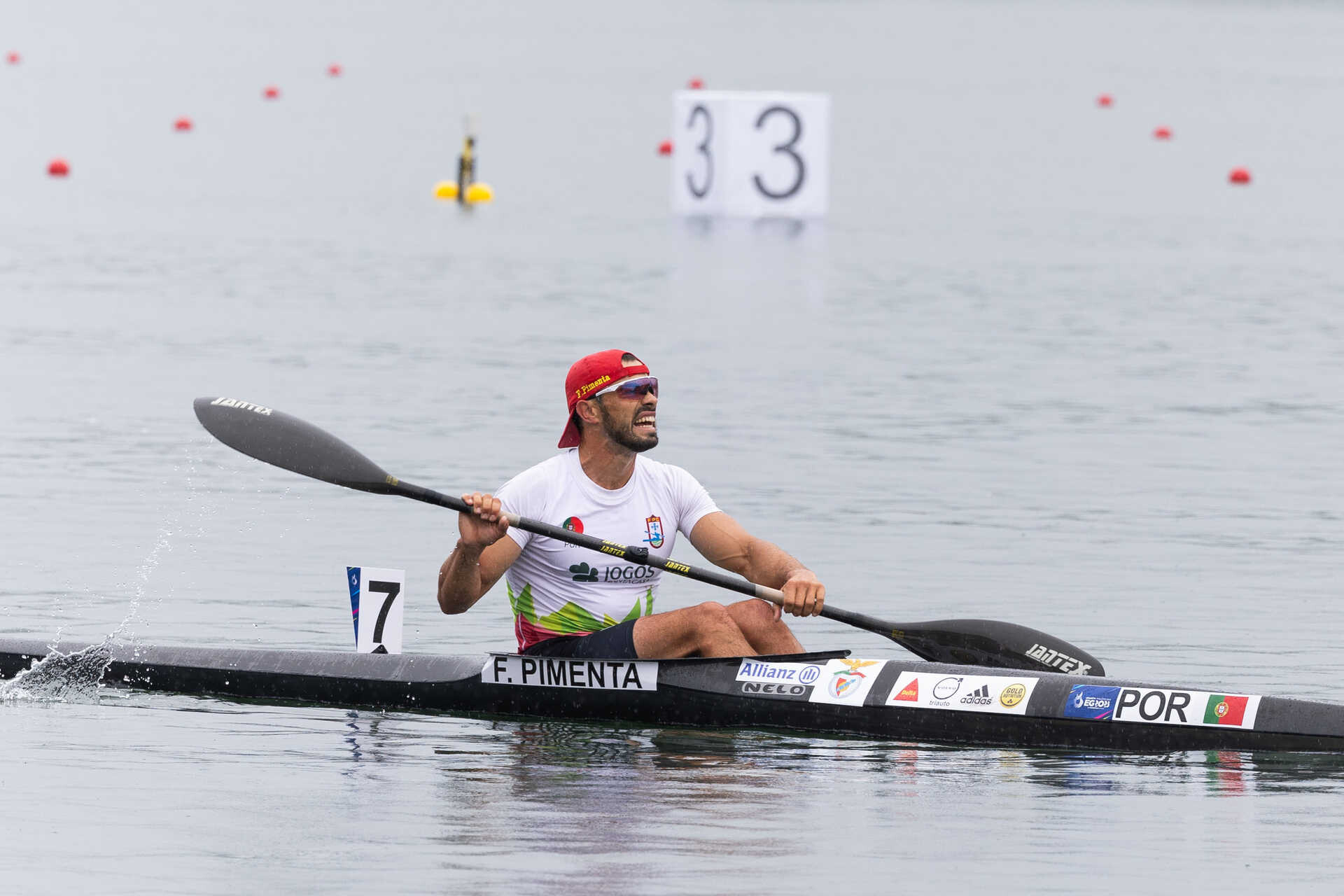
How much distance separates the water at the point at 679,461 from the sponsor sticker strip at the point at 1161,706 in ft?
0.53

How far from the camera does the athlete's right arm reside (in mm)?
8992

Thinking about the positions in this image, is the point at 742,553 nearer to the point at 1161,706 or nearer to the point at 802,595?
the point at 802,595

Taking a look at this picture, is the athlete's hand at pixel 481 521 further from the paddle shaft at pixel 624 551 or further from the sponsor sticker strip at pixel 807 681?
the sponsor sticker strip at pixel 807 681

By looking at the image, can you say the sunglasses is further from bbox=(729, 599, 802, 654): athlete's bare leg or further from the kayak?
the kayak

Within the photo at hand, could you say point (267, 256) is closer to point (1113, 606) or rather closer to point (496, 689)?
point (1113, 606)

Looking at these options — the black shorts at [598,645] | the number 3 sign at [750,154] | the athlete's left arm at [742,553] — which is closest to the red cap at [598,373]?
the athlete's left arm at [742,553]

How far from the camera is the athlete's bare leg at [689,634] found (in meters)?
9.43

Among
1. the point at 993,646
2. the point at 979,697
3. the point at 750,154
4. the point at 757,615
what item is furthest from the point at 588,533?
the point at 750,154

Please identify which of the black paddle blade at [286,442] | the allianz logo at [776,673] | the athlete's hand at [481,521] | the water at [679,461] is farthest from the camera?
the black paddle blade at [286,442]

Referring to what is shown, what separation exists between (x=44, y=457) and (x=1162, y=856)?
9.33 meters

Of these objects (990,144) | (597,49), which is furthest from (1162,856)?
(597,49)

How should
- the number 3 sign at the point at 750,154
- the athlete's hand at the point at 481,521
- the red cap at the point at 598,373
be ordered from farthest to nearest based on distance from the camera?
the number 3 sign at the point at 750,154 < the red cap at the point at 598,373 < the athlete's hand at the point at 481,521

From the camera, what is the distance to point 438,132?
48531mm

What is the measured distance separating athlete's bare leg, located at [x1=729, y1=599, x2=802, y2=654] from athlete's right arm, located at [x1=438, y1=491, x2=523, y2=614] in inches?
34.0
